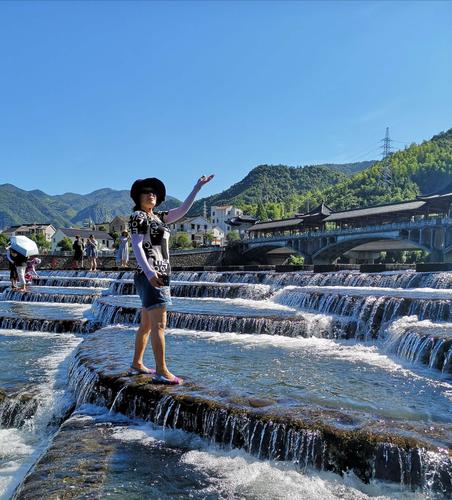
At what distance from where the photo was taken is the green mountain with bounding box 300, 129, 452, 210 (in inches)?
4422

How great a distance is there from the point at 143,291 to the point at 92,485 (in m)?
1.71

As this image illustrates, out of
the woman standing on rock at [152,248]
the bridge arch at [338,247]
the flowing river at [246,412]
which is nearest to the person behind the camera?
the flowing river at [246,412]

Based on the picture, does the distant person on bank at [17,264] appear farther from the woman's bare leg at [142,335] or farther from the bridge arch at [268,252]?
the bridge arch at [268,252]

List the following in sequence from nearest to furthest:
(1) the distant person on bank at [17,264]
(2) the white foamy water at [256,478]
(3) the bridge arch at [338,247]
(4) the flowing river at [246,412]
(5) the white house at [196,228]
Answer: (2) the white foamy water at [256,478], (4) the flowing river at [246,412], (1) the distant person on bank at [17,264], (3) the bridge arch at [338,247], (5) the white house at [196,228]

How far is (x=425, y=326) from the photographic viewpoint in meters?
9.17

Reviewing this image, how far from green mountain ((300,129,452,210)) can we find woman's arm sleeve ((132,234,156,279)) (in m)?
107

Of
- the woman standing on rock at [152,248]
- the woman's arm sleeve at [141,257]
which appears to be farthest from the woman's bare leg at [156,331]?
the woman's arm sleeve at [141,257]

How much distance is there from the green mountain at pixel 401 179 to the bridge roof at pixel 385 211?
57.3 meters

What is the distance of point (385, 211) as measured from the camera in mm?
43938

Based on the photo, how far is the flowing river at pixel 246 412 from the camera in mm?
3852

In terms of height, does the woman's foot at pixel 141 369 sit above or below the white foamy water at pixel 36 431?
above

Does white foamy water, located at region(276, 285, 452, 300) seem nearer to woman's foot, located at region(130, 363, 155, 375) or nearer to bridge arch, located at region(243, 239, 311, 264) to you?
woman's foot, located at region(130, 363, 155, 375)

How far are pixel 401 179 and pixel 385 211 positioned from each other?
274 feet

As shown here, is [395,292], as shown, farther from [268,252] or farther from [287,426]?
[268,252]
